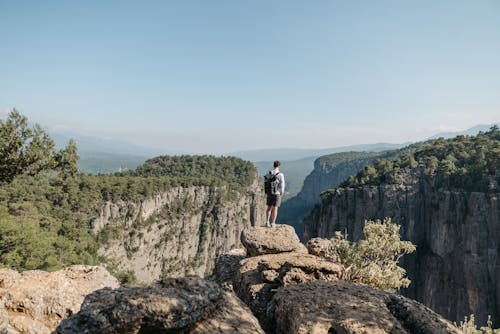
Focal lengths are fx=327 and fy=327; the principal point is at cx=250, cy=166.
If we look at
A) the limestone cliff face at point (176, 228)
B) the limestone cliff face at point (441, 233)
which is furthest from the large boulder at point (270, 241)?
the limestone cliff face at point (176, 228)

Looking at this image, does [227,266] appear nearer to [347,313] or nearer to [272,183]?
[272,183]

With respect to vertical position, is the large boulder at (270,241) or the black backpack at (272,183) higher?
the black backpack at (272,183)

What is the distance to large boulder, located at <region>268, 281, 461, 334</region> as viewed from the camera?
6.89 meters

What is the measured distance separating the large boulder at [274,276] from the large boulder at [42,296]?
6161mm

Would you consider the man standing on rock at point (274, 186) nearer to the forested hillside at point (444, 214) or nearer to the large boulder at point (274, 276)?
the large boulder at point (274, 276)

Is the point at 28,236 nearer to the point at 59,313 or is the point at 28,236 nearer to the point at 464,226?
the point at 59,313

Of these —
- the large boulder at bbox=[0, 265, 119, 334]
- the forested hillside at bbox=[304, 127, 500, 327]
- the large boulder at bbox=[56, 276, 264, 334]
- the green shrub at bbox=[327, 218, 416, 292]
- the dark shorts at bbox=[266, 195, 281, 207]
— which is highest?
the dark shorts at bbox=[266, 195, 281, 207]

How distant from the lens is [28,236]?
3816 centimetres

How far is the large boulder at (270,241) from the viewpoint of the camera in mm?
13328

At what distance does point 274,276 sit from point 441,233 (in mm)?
74153

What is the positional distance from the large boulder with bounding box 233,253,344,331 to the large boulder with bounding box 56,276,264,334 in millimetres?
2356

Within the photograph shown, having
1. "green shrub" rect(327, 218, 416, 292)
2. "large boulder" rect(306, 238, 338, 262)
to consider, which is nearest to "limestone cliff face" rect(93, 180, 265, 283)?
"large boulder" rect(306, 238, 338, 262)

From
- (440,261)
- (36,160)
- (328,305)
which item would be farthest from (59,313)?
(440,261)

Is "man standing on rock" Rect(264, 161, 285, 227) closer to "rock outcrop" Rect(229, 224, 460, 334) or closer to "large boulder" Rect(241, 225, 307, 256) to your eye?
"large boulder" Rect(241, 225, 307, 256)
